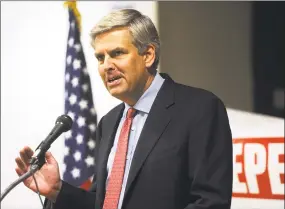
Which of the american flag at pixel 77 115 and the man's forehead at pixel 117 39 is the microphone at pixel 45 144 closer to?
the man's forehead at pixel 117 39

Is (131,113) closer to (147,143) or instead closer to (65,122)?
(147,143)

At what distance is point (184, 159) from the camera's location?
155 cm

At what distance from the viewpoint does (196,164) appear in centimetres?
152

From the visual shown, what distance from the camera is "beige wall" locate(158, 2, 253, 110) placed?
13.1 ft

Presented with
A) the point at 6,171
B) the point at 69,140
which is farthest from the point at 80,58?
the point at 6,171

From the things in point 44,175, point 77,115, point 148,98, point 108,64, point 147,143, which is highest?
point 108,64

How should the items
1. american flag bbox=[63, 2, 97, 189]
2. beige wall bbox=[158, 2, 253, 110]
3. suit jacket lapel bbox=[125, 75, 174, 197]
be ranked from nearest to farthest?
suit jacket lapel bbox=[125, 75, 174, 197] → american flag bbox=[63, 2, 97, 189] → beige wall bbox=[158, 2, 253, 110]

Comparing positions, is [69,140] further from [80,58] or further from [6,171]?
[6,171]

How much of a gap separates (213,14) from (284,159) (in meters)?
1.72

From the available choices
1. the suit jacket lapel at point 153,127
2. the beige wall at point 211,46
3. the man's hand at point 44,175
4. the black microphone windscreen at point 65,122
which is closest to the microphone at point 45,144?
the black microphone windscreen at point 65,122

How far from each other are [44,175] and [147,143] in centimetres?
33

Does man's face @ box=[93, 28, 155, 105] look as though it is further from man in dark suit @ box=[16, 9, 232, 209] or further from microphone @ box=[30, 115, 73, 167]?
microphone @ box=[30, 115, 73, 167]

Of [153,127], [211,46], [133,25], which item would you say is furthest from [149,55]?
[211,46]

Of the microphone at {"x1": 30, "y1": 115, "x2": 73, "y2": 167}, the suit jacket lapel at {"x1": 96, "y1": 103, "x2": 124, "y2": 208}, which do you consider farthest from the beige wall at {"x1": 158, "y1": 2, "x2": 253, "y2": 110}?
the microphone at {"x1": 30, "y1": 115, "x2": 73, "y2": 167}
